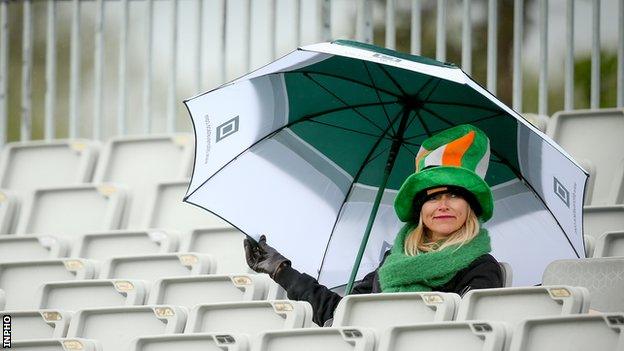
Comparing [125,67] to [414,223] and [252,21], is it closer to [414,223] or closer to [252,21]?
[252,21]

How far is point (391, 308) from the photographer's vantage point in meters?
5.56

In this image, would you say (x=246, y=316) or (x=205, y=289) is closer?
(x=246, y=316)

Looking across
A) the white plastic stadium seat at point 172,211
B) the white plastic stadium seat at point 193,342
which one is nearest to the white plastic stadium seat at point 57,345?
the white plastic stadium seat at point 193,342

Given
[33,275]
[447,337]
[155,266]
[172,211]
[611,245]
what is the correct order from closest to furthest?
[447,337] → [611,245] → [155,266] → [33,275] → [172,211]

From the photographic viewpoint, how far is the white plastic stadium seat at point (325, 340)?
17.0ft

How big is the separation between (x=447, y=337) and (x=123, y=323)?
1.59 m

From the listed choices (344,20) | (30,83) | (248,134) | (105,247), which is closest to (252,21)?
(344,20)

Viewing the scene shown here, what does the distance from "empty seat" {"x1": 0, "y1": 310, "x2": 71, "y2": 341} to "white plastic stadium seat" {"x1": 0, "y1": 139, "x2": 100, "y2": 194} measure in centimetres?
275

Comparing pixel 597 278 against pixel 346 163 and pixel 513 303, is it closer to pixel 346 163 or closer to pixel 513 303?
pixel 513 303

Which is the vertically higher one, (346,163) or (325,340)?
(346,163)

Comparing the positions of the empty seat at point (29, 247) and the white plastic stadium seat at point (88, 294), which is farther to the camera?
the empty seat at point (29, 247)

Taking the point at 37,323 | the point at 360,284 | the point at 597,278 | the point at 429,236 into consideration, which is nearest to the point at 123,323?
the point at 37,323

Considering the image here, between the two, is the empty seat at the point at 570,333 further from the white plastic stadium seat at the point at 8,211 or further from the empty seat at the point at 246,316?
the white plastic stadium seat at the point at 8,211

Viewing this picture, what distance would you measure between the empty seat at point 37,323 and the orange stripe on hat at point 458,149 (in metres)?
1.68
